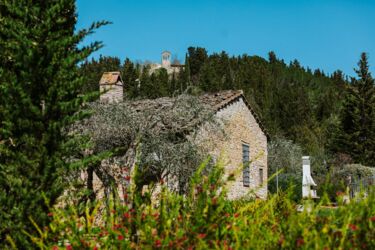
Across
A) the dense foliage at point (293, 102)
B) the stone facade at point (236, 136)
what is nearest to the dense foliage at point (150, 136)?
the dense foliage at point (293, 102)

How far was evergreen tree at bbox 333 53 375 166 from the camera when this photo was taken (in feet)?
128

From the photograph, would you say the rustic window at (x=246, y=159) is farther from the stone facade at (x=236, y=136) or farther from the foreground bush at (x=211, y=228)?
the foreground bush at (x=211, y=228)

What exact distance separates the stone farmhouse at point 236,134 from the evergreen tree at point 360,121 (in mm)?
17152

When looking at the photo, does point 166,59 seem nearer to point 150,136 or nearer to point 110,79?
point 110,79

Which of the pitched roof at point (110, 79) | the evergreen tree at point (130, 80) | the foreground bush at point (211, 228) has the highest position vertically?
the evergreen tree at point (130, 80)

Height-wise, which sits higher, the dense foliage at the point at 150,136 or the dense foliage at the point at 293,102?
the dense foliage at the point at 293,102

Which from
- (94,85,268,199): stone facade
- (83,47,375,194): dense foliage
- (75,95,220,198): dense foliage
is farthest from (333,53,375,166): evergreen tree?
(75,95,220,198): dense foliage

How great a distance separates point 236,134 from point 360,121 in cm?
2183

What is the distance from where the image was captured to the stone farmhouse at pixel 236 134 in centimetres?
1936

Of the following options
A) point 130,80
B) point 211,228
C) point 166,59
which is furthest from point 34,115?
point 166,59

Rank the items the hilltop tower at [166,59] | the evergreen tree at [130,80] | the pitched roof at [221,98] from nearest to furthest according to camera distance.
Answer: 1. the pitched roof at [221,98]
2. the evergreen tree at [130,80]
3. the hilltop tower at [166,59]

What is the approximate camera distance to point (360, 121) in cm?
4028

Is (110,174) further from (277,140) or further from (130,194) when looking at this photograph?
(277,140)

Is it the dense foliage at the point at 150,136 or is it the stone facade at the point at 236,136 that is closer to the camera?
the dense foliage at the point at 150,136
